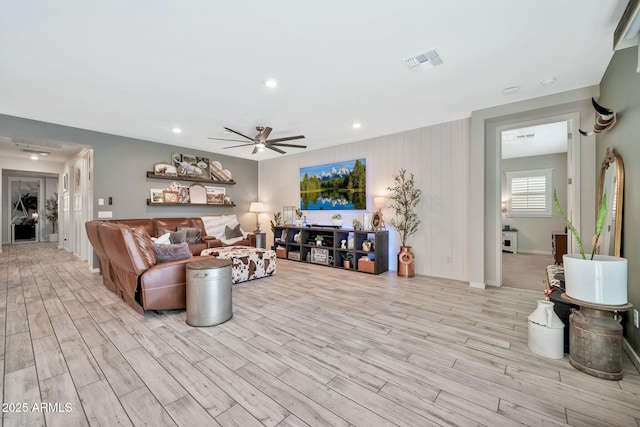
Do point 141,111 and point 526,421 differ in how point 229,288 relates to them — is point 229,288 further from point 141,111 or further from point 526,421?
point 141,111

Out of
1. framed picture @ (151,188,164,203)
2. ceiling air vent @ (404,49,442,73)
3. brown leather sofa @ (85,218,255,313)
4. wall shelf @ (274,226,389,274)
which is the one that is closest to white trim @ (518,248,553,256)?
wall shelf @ (274,226,389,274)

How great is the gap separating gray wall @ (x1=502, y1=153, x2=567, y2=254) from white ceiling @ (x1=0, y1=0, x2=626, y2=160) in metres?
4.82

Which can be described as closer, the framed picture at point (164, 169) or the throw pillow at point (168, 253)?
the throw pillow at point (168, 253)

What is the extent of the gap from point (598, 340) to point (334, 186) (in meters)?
4.61

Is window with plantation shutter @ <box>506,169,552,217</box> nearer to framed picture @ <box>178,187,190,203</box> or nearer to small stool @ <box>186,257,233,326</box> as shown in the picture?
small stool @ <box>186,257,233,326</box>

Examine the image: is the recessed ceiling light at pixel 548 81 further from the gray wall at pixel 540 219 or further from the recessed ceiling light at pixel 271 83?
the gray wall at pixel 540 219

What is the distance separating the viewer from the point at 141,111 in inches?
155

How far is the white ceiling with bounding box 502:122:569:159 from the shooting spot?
5.13 metres

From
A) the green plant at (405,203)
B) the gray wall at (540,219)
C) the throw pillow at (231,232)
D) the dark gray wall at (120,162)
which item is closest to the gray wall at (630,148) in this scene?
the green plant at (405,203)

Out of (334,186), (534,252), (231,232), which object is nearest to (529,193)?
(534,252)

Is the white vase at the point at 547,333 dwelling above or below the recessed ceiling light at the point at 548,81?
below

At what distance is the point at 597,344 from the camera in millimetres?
1853

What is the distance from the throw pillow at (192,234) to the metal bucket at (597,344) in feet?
19.1

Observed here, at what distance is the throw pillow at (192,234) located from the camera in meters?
5.47
